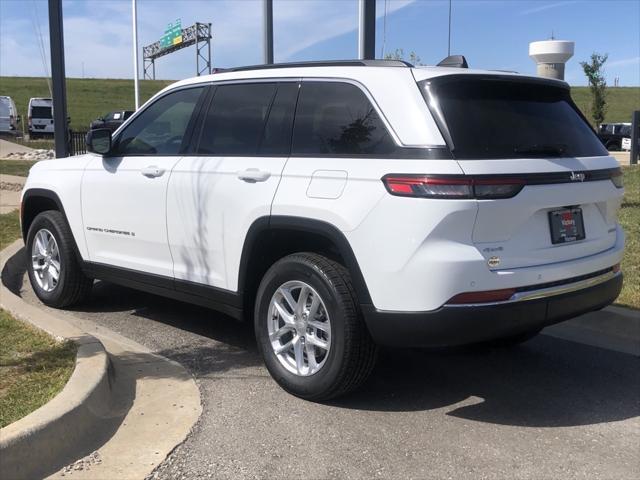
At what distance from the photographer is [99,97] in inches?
2454

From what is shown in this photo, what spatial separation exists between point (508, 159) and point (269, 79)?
5.71 ft

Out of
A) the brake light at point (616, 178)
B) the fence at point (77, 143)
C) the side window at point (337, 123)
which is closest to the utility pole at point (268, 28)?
the side window at point (337, 123)

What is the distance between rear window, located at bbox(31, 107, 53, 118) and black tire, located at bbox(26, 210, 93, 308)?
107ft

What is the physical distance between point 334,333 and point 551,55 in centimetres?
828

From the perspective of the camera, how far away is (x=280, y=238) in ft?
13.9

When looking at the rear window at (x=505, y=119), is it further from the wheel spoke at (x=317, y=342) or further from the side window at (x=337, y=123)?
the wheel spoke at (x=317, y=342)

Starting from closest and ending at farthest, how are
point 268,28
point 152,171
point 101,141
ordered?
point 152,171 < point 101,141 < point 268,28

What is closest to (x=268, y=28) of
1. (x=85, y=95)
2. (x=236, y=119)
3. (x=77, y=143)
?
(x=236, y=119)

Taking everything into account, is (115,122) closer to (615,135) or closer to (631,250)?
(631,250)

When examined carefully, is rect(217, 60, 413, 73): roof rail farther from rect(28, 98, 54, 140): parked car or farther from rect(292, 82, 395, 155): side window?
rect(28, 98, 54, 140): parked car

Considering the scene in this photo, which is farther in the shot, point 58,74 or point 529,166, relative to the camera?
point 58,74

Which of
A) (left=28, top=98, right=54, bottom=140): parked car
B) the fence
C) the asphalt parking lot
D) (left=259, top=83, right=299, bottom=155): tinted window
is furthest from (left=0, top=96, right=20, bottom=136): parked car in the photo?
(left=259, top=83, right=299, bottom=155): tinted window

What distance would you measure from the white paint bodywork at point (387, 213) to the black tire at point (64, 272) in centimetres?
101

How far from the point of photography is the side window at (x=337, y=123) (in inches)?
149
